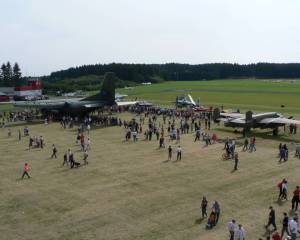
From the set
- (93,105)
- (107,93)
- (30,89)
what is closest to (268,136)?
(93,105)

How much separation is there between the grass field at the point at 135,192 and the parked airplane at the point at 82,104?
20.7 m

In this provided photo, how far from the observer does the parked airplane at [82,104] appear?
60375 mm

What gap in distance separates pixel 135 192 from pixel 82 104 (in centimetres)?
3681

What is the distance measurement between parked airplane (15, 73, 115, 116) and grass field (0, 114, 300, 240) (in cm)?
2068

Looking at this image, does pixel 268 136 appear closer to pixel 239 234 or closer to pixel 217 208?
pixel 217 208

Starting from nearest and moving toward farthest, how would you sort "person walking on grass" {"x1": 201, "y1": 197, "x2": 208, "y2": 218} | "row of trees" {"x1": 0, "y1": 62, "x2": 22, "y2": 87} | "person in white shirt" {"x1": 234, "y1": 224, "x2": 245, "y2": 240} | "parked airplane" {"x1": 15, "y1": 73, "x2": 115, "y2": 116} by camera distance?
"person in white shirt" {"x1": 234, "y1": 224, "x2": 245, "y2": 240} < "person walking on grass" {"x1": 201, "y1": 197, "x2": 208, "y2": 218} < "parked airplane" {"x1": 15, "y1": 73, "x2": 115, "y2": 116} < "row of trees" {"x1": 0, "y1": 62, "x2": 22, "y2": 87}

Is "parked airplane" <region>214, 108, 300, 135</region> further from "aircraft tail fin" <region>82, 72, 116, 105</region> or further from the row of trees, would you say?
the row of trees

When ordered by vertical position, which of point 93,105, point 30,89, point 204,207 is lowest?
point 204,207

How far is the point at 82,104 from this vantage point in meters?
60.9

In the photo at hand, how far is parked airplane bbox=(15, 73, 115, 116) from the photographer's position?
2377 inches

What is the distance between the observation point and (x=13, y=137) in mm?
47469

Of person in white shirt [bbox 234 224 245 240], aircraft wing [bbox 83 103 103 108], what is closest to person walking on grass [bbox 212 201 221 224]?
person in white shirt [bbox 234 224 245 240]

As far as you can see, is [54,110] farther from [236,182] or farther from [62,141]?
[236,182]

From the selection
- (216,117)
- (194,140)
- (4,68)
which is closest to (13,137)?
(194,140)
